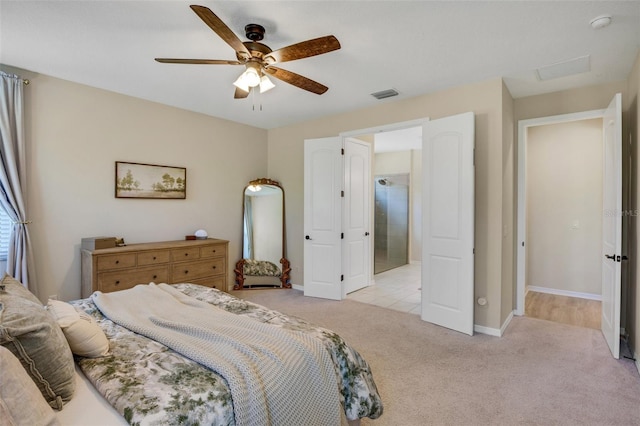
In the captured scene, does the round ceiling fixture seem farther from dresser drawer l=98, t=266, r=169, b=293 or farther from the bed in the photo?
dresser drawer l=98, t=266, r=169, b=293

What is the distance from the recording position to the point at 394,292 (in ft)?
16.0

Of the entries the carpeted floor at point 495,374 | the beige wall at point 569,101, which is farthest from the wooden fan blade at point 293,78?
the beige wall at point 569,101

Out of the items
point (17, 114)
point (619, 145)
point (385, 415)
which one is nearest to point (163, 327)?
point (385, 415)

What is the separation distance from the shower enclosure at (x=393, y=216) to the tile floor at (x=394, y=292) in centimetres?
75

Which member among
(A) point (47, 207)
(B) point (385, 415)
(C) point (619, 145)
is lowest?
(B) point (385, 415)

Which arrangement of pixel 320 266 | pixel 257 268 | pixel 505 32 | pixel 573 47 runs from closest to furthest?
1. pixel 505 32
2. pixel 573 47
3. pixel 320 266
4. pixel 257 268

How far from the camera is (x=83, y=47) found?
265 cm

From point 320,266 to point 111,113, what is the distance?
321 cm

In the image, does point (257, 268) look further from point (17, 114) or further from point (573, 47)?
point (573, 47)

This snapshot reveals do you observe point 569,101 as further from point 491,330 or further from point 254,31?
point 254,31

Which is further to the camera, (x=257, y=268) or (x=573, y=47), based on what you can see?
(x=257, y=268)

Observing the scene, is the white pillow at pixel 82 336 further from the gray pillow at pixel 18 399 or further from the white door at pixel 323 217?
the white door at pixel 323 217

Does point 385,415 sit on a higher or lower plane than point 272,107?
lower

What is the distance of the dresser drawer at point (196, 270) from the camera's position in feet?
12.5
